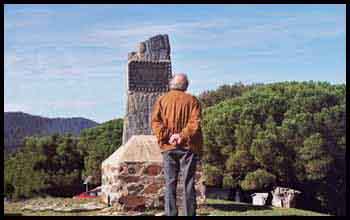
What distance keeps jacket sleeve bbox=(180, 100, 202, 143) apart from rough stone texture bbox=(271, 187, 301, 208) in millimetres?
15160

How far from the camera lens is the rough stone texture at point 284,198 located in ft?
84.4

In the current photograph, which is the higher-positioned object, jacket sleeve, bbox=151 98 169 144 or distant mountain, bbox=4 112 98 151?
distant mountain, bbox=4 112 98 151

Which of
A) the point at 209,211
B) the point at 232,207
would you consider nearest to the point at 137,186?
the point at 209,211

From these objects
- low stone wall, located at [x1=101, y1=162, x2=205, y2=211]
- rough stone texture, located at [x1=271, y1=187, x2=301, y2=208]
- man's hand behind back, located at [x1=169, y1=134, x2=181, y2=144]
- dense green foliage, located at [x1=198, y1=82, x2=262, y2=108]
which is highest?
dense green foliage, located at [x1=198, y1=82, x2=262, y2=108]

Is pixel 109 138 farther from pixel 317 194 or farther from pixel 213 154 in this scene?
pixel 317 194

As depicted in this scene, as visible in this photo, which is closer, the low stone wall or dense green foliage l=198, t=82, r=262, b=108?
the low stone wall

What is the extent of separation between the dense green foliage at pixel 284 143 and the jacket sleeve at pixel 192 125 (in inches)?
626

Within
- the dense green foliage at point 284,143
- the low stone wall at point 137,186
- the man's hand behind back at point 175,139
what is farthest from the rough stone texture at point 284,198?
the man's hand behind back at point 175,139

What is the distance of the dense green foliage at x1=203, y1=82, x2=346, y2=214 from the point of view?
26969 mm

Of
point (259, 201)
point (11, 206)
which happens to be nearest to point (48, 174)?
point (259, 201)

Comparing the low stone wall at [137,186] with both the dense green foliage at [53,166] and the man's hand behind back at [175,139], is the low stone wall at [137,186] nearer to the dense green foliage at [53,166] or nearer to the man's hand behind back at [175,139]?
the man's hand behind back at [175,139]

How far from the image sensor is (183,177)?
10.9m

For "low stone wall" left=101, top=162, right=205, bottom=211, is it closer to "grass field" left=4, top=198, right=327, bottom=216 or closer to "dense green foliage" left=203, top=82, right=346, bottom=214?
"grass field" left=4, top=198, right=327, bottom=216

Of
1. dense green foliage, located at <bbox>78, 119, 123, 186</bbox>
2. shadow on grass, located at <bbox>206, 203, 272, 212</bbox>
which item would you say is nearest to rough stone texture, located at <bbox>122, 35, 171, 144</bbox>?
shadow on grass, located at <bbox>206, 203, 272, 212</bbox>
